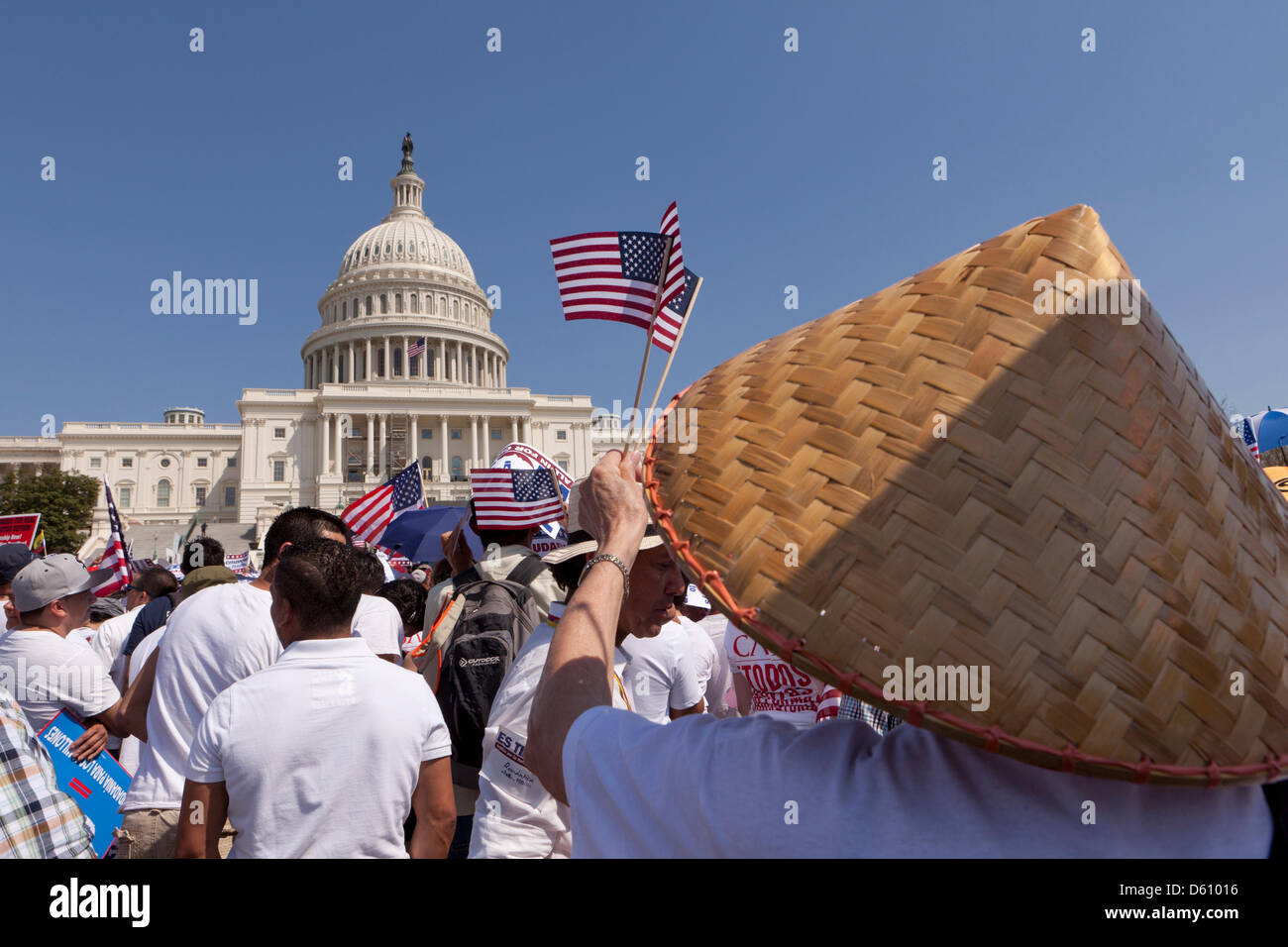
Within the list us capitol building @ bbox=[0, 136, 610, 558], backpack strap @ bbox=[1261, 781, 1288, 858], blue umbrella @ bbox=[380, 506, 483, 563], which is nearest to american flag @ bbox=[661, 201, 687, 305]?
backpack strap @ bbox=[1261, 781, 1288, 858]

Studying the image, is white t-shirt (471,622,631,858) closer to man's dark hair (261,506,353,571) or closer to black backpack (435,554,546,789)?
black backpack (435,554,546,789)

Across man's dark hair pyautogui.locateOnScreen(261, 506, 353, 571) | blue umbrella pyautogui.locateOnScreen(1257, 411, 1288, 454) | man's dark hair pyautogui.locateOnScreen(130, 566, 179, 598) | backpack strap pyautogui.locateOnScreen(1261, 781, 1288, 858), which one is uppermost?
blue umbrella pyautogui.locateOnScreen(1257, 411, 1288, 454)

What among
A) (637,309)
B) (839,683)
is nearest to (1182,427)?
(839,683)

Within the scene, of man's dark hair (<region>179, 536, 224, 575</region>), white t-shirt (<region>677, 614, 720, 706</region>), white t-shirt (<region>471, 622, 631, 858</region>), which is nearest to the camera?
white t-shirt (<region>471, 622, 631, 858</region>)

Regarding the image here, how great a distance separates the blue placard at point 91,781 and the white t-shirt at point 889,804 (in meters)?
3.31

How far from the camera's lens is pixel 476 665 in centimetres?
332

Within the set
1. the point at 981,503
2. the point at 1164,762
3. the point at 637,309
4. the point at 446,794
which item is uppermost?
the point at 637,309

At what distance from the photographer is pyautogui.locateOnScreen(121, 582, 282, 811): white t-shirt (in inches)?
129

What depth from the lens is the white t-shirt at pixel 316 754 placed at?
2.32 m

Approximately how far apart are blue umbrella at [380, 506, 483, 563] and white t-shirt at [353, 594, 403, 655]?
7356 mm

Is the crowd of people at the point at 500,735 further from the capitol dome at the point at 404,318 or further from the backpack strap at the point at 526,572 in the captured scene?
the capitol dome at the point at 404,318
